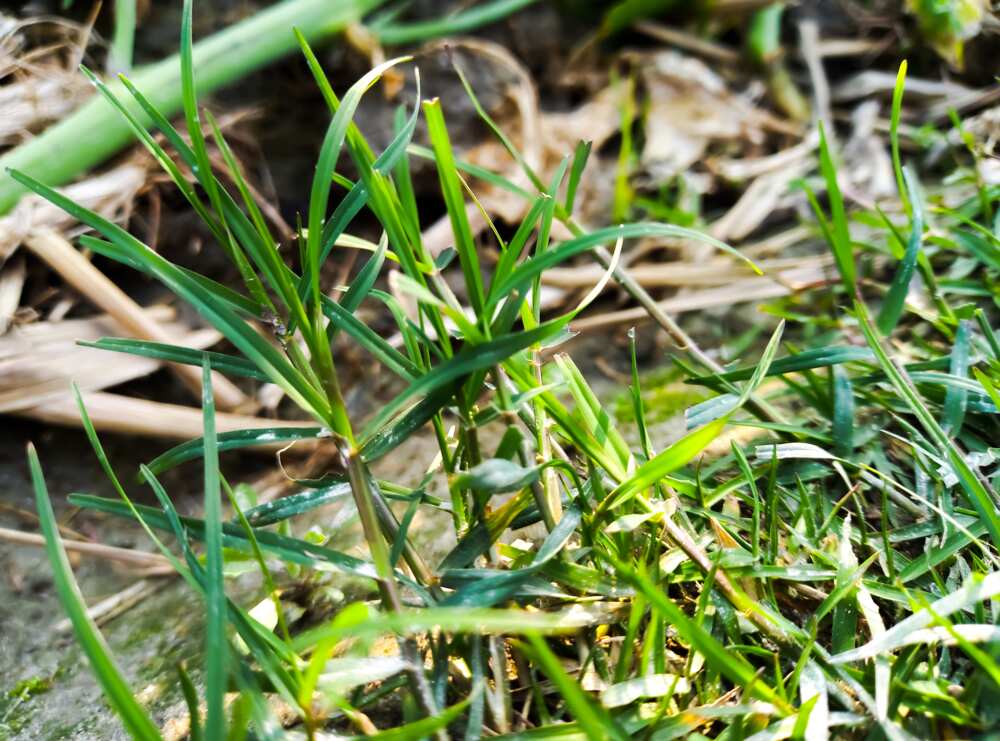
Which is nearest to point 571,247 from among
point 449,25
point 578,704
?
point 578,704

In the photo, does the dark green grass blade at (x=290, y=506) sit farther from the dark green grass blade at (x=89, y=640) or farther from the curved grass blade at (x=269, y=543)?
the dark green grass blade at (x=89, y=640)

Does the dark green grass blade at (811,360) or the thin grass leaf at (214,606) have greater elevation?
the thin grass leaf at (214,606)

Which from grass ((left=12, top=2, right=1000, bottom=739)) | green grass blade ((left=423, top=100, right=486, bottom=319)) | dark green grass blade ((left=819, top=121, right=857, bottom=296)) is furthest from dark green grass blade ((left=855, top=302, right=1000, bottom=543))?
green grass blade ((left=423, top=100, right=486, bottom=319))

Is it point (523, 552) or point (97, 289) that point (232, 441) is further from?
point (97, 289)

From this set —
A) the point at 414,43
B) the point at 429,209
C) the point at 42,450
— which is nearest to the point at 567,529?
the point at 42,450

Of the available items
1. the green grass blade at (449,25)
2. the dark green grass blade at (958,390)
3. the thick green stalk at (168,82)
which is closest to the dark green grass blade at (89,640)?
the dark green grass blade at (958,390)

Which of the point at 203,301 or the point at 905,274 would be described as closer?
the point at 203,301

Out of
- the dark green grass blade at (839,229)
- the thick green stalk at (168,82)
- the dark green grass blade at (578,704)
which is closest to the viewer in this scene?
the dark green grass blade at (578,704)
